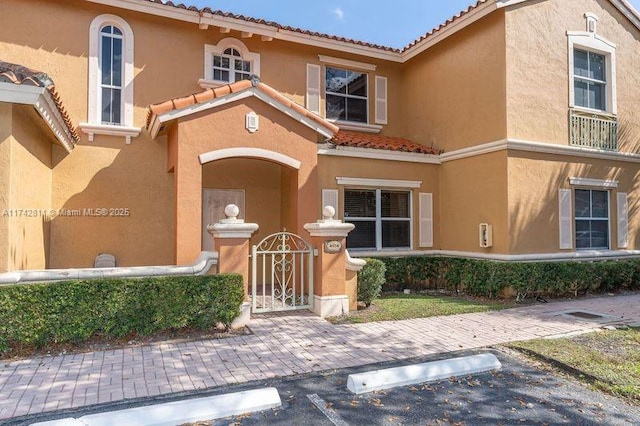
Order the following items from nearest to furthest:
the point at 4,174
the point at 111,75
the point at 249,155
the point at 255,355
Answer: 1. the point at 255,355
2. the point at 4,174
3. the point at 249,155
4. the point at 111,75

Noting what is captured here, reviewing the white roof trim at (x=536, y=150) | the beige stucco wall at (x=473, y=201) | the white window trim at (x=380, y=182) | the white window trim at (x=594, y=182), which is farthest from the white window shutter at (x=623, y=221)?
the white window trim at (x=380, y=182)

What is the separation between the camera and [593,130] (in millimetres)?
11844

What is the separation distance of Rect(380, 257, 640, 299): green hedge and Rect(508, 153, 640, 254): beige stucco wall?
0.57 m

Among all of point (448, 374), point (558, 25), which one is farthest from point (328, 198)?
point (558, 25)

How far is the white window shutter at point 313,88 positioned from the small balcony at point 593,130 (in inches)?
284

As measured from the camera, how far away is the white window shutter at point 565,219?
1107cm

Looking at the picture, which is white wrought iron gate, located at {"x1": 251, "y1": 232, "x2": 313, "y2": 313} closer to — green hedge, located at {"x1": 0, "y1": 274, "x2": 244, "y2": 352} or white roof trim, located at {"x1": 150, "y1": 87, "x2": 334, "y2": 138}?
green hedge, located at {"x1": 0, "y1": 274, "x2": 244, "y2": 352}

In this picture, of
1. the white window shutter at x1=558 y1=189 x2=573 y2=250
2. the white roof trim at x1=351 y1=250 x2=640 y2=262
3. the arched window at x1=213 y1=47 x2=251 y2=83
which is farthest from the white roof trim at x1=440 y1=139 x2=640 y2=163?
the arched window at x1=213 y1=47 x2=251 y2=83

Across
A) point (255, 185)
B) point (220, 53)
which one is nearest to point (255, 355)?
point (255, 185)

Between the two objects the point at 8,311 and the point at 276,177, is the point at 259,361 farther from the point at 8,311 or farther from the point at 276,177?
the point at 276,177

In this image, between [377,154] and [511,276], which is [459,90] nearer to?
[377,154]

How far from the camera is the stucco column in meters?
7.41

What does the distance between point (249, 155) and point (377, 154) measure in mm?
4009

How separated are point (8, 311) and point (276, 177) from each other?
23.0ft
